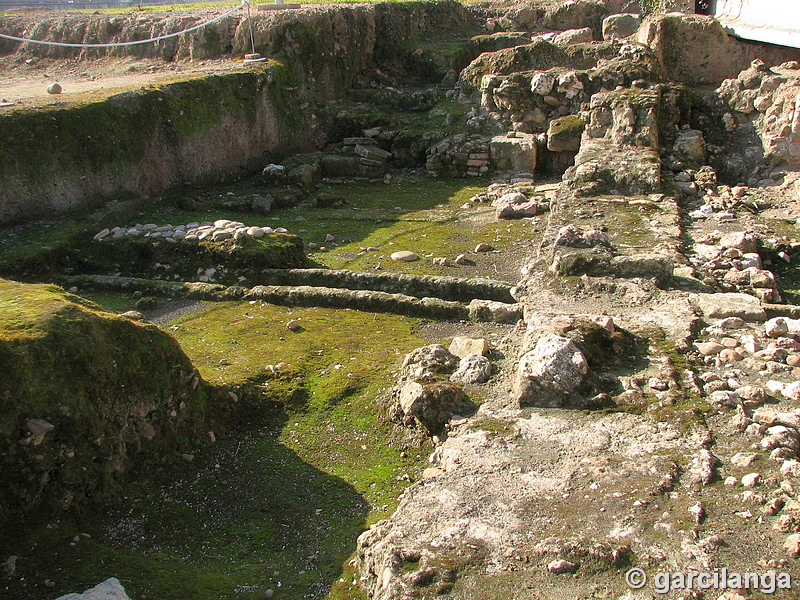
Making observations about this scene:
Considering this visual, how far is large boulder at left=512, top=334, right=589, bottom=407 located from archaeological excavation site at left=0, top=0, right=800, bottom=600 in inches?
0.7

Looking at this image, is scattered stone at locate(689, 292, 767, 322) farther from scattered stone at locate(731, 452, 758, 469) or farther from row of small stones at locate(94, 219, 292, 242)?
row of small stones at locate(94, 219, 292, 242)

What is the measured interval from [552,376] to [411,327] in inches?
107

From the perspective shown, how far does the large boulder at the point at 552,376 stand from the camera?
4266mm

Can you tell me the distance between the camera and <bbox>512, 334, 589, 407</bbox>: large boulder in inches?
168

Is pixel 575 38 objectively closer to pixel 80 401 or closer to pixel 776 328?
pixel 776 328

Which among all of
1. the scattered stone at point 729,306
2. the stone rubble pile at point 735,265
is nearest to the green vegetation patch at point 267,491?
the scattered stone at point 729,306

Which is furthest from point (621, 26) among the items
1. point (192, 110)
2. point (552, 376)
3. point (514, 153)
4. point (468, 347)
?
point (552, 376)

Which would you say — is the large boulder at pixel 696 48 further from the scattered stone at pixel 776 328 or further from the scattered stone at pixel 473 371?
the scattered stone at pixel 473 371

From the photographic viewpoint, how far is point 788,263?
719cm

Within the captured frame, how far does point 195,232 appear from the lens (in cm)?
878

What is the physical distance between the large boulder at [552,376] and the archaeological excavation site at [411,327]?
0.02 meters

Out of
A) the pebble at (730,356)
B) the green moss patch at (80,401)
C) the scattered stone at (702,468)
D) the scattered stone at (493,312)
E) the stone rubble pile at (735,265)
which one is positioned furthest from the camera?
the scattered stone at (493,312)

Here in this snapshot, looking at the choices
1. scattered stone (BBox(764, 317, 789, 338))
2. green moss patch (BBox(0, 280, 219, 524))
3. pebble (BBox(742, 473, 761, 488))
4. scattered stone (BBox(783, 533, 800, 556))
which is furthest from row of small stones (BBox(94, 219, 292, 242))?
scattered stone (BBox(783, 533, 800, 556))

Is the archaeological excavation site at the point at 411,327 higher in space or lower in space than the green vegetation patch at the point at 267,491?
higher
